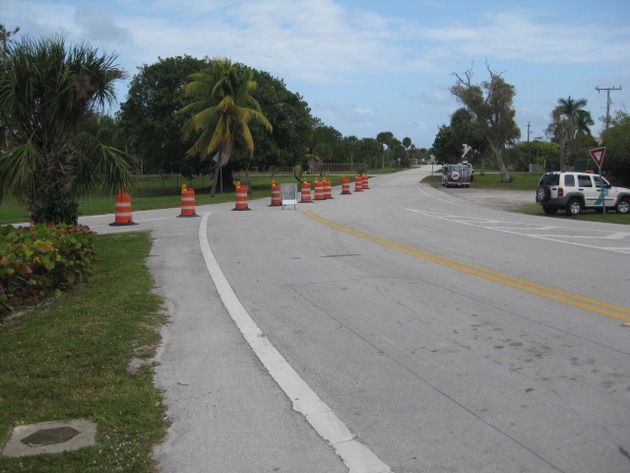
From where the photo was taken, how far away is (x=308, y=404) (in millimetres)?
4570

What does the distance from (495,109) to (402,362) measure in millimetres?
58278

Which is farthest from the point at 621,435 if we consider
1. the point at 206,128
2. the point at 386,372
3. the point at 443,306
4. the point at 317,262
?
the point at 206,128

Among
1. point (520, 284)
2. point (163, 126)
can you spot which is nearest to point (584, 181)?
point (520, 284)

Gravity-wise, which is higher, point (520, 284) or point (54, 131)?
point (54, 131)

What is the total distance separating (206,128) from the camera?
1452 inches

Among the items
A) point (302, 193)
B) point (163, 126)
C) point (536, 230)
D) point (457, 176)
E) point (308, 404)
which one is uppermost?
point (163, 126)

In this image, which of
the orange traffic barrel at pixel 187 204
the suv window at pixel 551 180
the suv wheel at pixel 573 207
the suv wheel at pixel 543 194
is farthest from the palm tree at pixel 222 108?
the suv wheel at pixel 573 207

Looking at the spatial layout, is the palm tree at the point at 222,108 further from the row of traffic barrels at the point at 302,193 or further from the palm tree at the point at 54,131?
the palm tree at the point at 54,131

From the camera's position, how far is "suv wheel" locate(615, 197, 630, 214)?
24656mm

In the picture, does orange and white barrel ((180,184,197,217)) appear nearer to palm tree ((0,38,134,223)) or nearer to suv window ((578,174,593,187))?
palm tree ((0,38,134,223))

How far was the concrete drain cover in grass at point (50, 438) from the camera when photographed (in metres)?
3.78

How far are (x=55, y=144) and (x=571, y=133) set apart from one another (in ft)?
257

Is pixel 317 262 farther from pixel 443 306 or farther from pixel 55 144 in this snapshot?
pixel 55 144

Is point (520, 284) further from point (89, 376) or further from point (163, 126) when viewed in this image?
point (163, 126)
